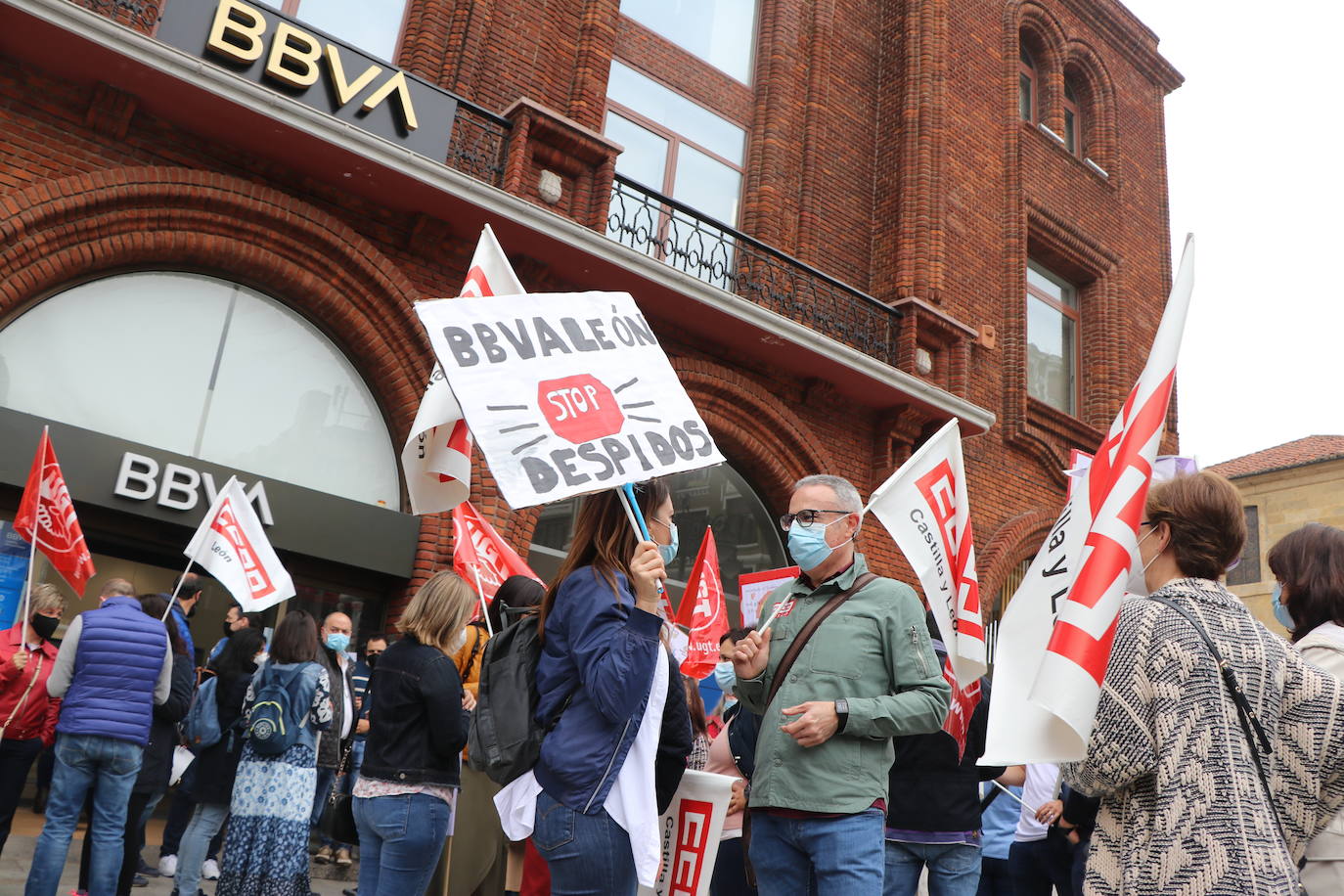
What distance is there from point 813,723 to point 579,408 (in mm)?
1253

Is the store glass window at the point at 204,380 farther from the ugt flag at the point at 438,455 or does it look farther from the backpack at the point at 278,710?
the ugt flag at the point at 438,455

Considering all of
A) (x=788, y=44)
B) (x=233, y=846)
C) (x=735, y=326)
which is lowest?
(x=233, y=846)

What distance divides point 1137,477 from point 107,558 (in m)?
8.17

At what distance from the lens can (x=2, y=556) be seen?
783 centimetres

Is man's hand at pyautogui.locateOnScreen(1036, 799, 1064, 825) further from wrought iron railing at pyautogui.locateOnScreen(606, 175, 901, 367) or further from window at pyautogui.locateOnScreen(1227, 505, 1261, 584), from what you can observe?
window at pyautogui.locateOnScreen(1227, 505, 1261, 584)

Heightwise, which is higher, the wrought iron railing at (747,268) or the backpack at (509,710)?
the wrought iron railing at (747,268)

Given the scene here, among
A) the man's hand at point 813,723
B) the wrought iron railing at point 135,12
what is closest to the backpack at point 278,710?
the man's hand at point 813,723

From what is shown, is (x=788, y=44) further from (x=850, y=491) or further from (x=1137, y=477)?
(x=1137, y=477)

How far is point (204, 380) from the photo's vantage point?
339 inches

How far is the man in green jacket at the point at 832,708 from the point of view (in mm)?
3271

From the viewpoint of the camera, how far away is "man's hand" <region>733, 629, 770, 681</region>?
3596 millimetres

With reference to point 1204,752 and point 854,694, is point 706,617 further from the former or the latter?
point 1204,752

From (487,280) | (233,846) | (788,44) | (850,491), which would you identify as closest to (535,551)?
(233,846)

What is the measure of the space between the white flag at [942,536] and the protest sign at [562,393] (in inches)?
55.3
